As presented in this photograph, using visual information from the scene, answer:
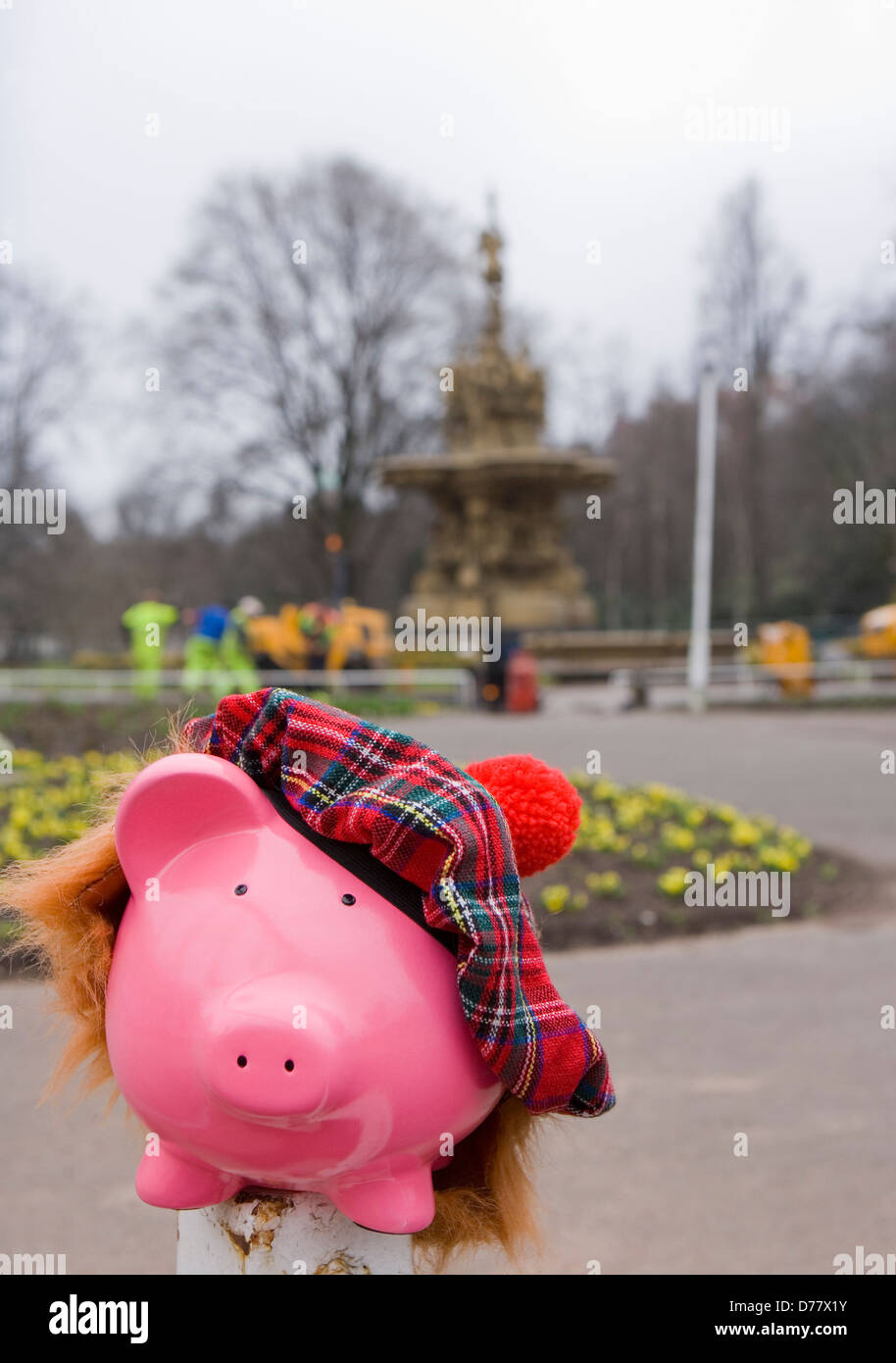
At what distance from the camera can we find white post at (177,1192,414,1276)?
192cm

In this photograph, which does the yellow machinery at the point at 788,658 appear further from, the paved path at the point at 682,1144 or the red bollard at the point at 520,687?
the paved path at the point at 682,1144

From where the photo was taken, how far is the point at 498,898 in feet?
6.02

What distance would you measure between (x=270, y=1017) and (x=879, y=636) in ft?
75.8

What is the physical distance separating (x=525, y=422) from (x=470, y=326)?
18.4ft

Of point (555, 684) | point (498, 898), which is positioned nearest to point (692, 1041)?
point (498, 898)

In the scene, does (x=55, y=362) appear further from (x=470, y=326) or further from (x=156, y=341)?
(x=470, y=326)

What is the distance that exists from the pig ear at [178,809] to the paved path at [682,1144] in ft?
2.70

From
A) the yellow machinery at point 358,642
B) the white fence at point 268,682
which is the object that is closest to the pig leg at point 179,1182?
the white fence at point 268,682

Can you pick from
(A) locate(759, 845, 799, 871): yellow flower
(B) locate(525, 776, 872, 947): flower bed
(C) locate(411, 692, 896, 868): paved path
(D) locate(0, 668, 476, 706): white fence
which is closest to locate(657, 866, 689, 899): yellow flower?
(B) locate(525, 776, 872, 947): flower bed

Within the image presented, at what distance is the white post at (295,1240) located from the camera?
192cm

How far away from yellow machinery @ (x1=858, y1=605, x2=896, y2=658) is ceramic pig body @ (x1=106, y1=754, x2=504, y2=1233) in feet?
73.1

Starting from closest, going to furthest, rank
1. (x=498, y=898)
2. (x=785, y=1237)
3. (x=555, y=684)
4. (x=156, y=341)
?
1. (x=498, y=898)
2. (x=785, y=1237)
3. (x=555, y=684)
4. (x=156, y=341)

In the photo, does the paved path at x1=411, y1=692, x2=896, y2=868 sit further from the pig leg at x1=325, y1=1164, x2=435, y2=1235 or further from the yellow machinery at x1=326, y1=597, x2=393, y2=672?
the pig leg at x1=325, y1=1164, x2=435, y2=1235

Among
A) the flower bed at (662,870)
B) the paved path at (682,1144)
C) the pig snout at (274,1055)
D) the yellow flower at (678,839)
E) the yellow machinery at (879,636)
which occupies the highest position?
the pig snout at (274,1055)
